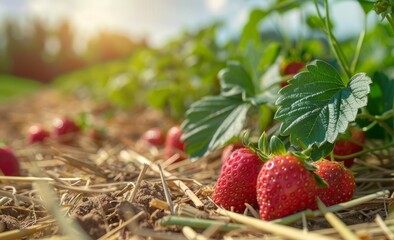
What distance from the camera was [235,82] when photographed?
2.10 metres

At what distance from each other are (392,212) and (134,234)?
0.63 meters

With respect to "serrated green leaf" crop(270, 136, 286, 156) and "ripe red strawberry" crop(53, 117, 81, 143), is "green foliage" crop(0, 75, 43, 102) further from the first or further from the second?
"serrated green leaf" crop(270, 136, 286, 156)

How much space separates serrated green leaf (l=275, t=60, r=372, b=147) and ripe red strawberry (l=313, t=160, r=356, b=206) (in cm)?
7

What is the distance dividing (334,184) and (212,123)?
0.72m

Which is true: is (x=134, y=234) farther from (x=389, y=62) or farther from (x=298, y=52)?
(x=389, y=62)

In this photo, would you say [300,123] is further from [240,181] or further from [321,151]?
[240,181]

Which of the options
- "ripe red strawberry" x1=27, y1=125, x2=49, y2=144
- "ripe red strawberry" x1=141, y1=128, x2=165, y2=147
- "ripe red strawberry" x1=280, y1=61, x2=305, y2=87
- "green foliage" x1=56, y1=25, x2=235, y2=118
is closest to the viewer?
"ripe red strawberry" x1=280, y1=61, x2=305, y2=87

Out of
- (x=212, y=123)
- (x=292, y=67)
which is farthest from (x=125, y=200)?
(x=292, y=67)

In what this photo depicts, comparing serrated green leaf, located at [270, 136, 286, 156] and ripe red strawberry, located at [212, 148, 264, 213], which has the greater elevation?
serrated green leaf, located at [270, 136, 286, 156]

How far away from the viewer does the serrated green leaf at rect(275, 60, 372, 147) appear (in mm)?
1406

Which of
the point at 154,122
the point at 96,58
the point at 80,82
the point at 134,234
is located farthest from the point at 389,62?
the point at 96,58

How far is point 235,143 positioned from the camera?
1907 millimetres

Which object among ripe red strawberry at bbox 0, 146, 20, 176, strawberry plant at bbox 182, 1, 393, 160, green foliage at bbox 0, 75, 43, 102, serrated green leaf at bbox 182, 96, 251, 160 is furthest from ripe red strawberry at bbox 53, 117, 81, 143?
green foliage at bbox 0, 75, 43, 102

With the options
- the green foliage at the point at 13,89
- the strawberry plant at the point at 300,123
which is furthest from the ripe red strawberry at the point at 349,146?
the green foliage at the point at 13,89
